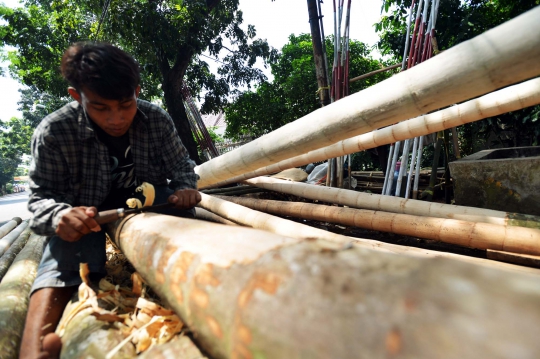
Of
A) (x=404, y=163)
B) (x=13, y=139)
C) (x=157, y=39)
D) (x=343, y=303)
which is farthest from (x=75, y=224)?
(x=13, y=139)

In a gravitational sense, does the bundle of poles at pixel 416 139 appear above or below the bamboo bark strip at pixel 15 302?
above

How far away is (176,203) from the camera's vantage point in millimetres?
1516

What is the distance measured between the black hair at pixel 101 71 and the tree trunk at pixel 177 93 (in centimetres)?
609

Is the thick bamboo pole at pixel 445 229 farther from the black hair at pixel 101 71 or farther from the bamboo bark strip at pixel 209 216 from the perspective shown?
the black hair at pixel 101 71

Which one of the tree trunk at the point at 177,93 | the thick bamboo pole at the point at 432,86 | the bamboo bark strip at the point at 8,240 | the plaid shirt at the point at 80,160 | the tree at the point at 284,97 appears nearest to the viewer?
the thick bamboo pole at the point at 432,86

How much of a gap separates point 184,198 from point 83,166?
0.54 m

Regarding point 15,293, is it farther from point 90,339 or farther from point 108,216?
point 90,339

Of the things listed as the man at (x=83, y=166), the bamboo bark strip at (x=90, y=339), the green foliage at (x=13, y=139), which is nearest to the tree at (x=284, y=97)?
the man at (x=83, y=166)

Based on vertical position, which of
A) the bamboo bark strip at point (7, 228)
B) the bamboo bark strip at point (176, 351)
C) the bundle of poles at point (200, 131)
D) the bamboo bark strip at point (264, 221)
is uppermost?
the bundle of poles at point (200, 131)

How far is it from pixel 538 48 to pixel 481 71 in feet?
0.56

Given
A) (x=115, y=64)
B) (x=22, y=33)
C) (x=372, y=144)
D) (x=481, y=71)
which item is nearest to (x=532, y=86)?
(x=372, y=144)

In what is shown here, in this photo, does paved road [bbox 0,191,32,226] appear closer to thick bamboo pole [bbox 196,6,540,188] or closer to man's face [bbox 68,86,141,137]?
man's face [bbox 68,86,141,137]

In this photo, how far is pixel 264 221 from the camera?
87.0 inches

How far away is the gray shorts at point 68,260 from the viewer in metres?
1.29
